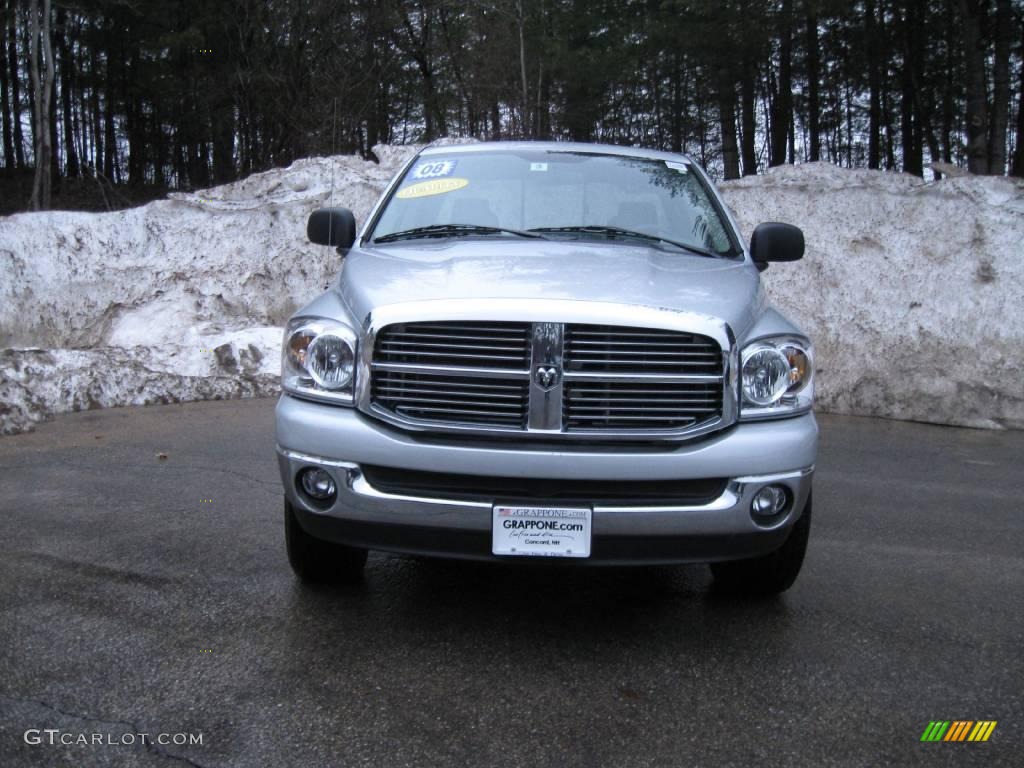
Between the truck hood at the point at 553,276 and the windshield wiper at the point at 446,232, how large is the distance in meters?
0.17

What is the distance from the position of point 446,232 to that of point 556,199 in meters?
0.60

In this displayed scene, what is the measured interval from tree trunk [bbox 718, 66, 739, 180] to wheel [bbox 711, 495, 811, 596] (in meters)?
19.7

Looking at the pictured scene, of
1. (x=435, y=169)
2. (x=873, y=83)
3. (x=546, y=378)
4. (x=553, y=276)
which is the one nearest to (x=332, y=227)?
(x=435, y=169)

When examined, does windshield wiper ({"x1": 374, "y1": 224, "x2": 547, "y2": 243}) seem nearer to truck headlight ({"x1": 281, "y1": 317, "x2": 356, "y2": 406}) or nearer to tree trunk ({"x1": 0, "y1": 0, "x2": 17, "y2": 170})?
truck headlight ({"x1": 281, "y1": 317, "x2": 356, "y2": 406})

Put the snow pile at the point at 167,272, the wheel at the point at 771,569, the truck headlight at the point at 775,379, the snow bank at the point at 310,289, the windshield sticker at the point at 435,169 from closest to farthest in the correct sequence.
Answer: the truck headlight at the point at 775,379 → the wheel at the point at 771,569 → the windshield sticker at the point at 435,169 → the snow bank at the point at 310,289 → the snow pile at the point at 167,272

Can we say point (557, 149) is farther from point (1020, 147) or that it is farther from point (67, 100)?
point (67, 100)

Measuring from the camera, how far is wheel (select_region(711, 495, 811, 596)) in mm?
3680

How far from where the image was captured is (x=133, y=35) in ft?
106

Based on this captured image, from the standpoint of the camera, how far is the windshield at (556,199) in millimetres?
4500

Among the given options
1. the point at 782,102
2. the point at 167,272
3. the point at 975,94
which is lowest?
the point at 167,272

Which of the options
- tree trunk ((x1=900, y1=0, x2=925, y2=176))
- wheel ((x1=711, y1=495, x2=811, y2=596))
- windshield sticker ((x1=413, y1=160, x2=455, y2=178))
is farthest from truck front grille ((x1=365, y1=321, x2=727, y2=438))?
tree trunk ((x1=900, y1=0, x2=925, y2=176))

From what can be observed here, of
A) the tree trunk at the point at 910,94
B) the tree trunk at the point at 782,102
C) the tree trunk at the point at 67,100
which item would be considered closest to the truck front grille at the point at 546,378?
the tree trunk at the point at 910,94

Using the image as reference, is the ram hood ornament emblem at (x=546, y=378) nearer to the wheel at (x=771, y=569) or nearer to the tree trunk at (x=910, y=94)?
the wheel at (x=771, y=569)

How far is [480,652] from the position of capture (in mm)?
3348
